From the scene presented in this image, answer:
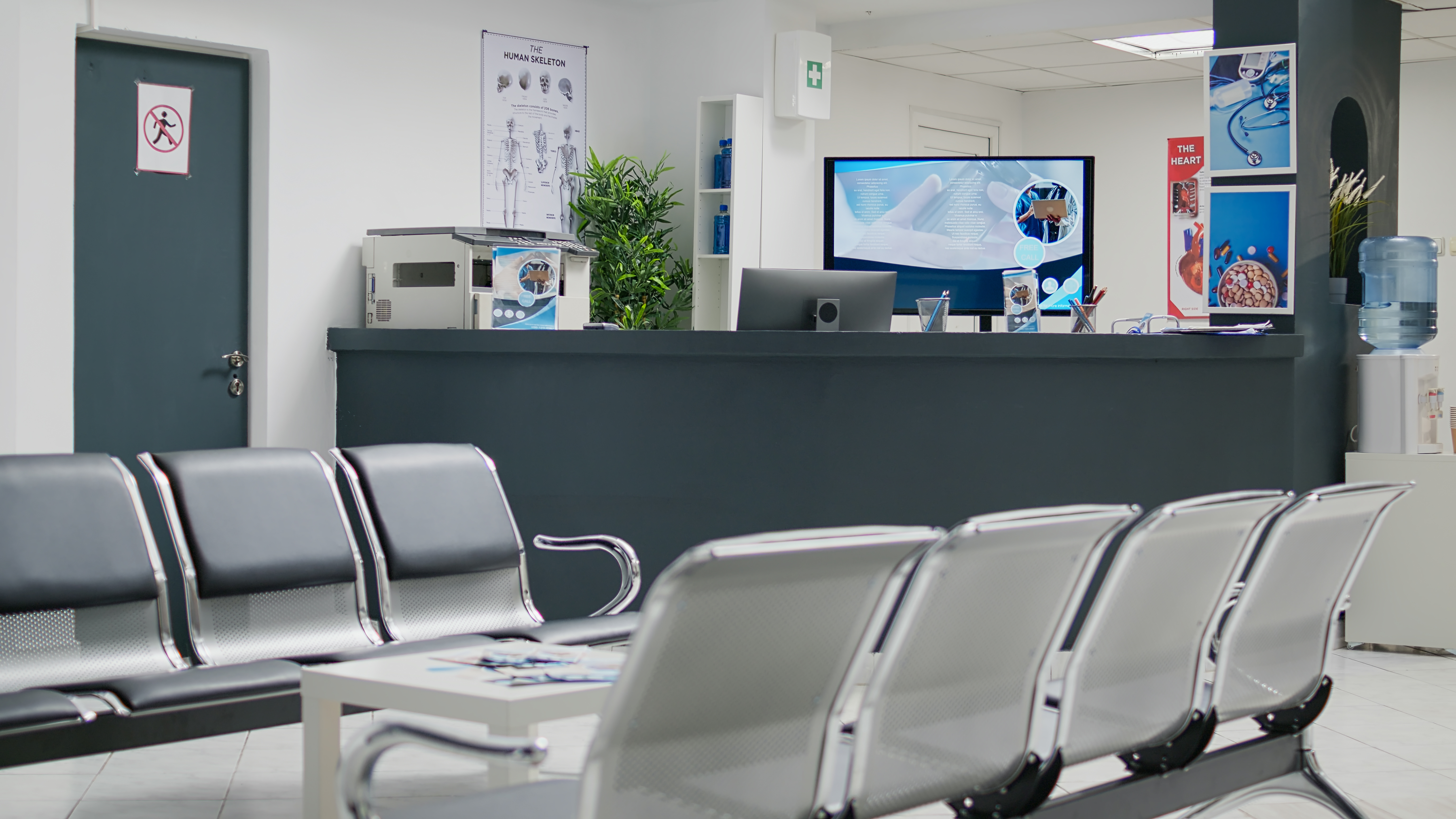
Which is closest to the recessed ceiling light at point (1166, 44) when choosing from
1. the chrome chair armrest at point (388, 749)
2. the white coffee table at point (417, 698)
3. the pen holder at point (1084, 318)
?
the pen holder at point (1084, 318)

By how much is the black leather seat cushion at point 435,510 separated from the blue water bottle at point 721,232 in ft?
10.6

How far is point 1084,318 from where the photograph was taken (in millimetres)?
4703

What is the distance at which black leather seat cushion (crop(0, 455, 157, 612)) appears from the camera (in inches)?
113

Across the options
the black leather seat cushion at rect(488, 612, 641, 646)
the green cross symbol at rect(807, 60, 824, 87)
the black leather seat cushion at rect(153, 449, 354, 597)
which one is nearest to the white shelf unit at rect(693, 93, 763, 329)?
the green cross symbol at rect(807, 60, 824, 87)

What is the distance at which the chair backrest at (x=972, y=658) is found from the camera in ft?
6.15

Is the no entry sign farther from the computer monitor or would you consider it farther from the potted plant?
the computer monitor

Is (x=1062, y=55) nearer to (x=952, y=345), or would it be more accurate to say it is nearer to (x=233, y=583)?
(x=952, y=345)

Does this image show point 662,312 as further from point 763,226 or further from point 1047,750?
point 1047,750

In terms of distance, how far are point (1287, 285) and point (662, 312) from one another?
3.17 meters

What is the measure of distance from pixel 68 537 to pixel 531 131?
3896 mm

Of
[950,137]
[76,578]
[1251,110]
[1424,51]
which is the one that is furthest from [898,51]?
[76,578]

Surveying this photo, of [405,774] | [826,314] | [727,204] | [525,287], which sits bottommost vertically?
[405,774]

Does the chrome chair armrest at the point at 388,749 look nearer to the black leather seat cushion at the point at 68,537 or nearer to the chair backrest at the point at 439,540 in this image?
the black leather seat cushion at the point at 68,537

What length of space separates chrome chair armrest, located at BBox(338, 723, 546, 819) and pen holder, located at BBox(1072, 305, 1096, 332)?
130 inches
